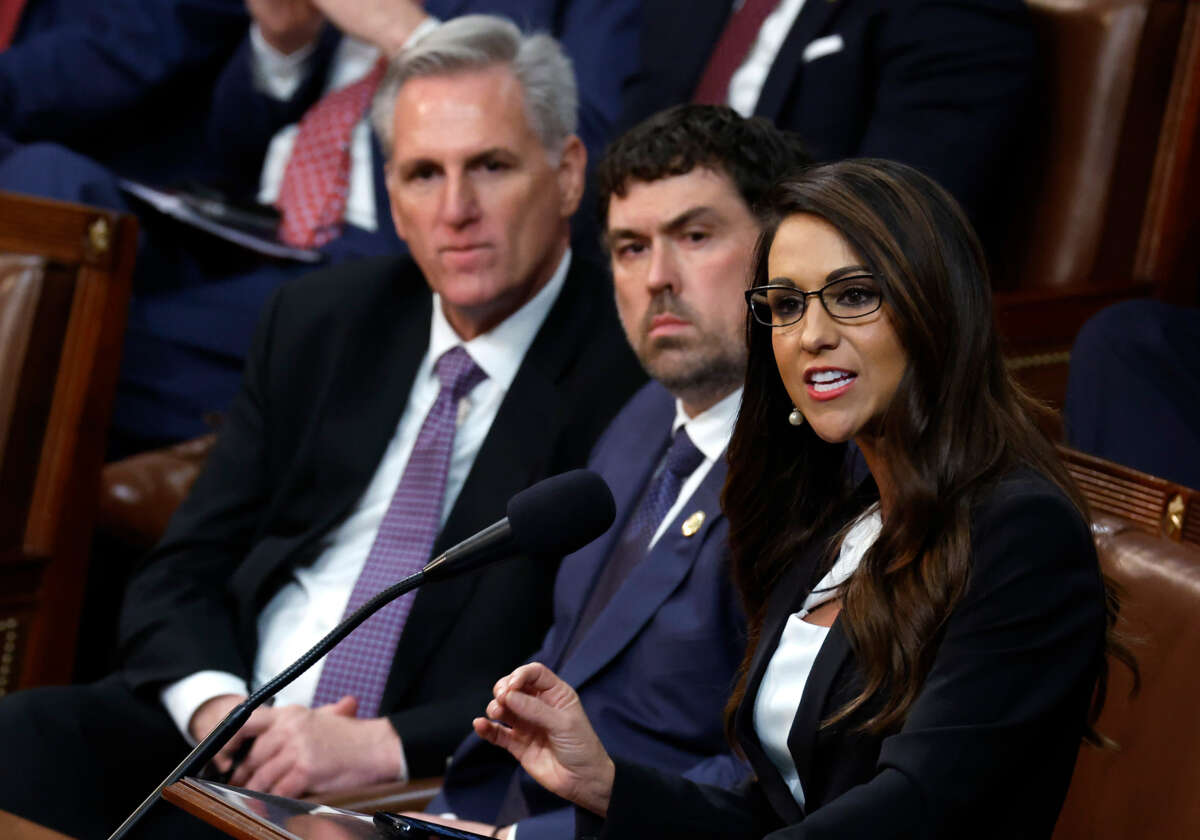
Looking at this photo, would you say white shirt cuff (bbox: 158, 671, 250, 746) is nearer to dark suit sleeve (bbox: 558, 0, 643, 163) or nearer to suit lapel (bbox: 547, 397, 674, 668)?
suit lapel (bbox: 547, 397, 674, 668)

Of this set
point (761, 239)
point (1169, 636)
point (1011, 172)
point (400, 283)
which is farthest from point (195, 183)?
point (1169, 636)

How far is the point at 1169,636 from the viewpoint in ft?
4.65

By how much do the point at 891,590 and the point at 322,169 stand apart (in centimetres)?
206

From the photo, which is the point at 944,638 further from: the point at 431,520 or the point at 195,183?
the point at 195,183

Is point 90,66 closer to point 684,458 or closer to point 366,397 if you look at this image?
point 366,397

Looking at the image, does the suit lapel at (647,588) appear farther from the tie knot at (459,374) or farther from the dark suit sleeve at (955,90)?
the dark suit sleeve at (955,90)

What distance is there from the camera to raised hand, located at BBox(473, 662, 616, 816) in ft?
4.08

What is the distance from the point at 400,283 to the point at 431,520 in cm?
41

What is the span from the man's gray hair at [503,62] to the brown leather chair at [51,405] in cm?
54

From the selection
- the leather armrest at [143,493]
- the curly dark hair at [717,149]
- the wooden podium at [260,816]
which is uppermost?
the curly dark hair at [717,149]

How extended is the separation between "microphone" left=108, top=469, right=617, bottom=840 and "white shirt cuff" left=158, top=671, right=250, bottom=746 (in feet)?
2.91

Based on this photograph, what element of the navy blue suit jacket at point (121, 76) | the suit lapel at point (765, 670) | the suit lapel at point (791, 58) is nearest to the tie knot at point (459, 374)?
the suit lapel at point (791, 58)

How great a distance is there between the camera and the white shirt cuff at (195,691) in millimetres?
2037

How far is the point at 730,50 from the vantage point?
271cm
